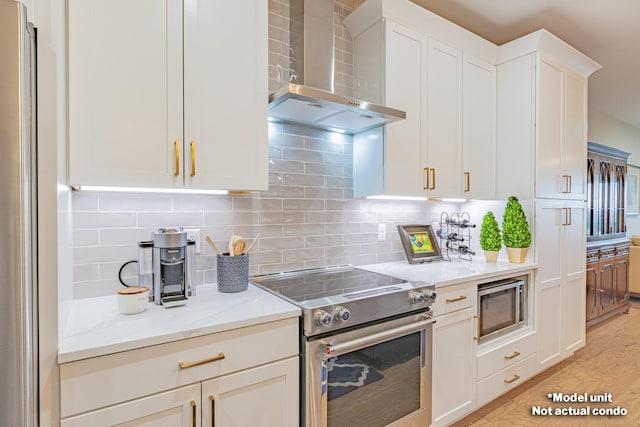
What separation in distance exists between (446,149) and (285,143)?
118cm

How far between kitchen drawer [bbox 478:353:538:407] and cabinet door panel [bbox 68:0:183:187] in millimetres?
2254

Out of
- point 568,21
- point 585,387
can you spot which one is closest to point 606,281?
point 585,387

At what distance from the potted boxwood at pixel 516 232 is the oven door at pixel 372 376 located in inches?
48.7

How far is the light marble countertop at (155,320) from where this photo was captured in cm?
110

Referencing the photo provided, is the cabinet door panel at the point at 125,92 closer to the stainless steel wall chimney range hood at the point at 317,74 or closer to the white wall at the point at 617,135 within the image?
the stainless steel wall chimney range hood at the point at 317,74

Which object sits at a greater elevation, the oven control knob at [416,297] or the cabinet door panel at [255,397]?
the oven control knob at [416,297]

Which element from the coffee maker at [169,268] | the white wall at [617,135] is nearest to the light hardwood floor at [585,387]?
the coffee maker at [169,268]

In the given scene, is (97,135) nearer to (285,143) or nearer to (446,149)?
(285,143)

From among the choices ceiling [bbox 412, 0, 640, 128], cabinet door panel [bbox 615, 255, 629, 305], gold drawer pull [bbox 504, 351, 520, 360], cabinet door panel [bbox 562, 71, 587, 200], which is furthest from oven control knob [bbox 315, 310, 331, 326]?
cabinet door panel [bbox 615, 255, 629, 305]

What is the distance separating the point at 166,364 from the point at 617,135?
24.2 feet

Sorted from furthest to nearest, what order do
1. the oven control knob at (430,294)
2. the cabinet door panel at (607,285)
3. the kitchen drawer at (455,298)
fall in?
the cabinet door panel at (607,285) < the kitchen drawer at (455,298) < the oven control knob at (430,294)

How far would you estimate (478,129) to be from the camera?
2.72m

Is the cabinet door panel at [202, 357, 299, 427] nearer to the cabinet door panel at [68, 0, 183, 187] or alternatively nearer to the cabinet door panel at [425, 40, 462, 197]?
the cabinet door panel at [68, 0, 183, 187]

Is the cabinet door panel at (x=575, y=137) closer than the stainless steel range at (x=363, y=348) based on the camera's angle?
No
